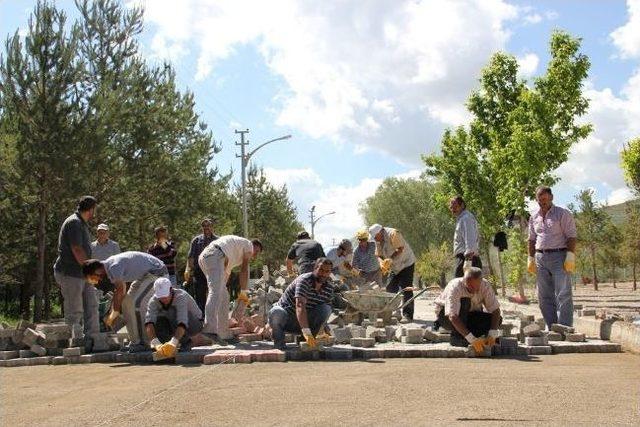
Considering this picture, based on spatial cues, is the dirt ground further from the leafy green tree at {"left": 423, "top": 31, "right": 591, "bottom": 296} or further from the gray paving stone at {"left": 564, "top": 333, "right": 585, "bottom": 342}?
the leafy green tree at {"left": 423, "top": 31, "right": 591, "bottom": 296}

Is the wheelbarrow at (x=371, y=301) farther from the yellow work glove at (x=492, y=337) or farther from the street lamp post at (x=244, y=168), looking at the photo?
the street lamp post at (x=244, y=168)

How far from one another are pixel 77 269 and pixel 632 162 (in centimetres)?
2371

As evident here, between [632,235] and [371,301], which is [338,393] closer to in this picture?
[371,301]

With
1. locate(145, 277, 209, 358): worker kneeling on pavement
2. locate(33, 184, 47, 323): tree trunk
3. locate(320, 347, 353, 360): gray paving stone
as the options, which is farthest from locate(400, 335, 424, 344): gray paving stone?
locate(33, 184, 47, 323): tree trunk

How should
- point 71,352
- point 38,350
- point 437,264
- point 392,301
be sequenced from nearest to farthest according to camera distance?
point 71,352 < point 38,350 < point 392,301 < point 437,264

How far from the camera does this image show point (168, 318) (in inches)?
352

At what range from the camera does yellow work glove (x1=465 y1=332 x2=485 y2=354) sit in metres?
8.49

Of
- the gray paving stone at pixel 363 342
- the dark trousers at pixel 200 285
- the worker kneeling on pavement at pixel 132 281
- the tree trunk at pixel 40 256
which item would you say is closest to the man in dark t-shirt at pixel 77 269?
the worker kneeling on pavement at pixel 132 281

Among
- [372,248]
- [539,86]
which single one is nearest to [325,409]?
[372,248]

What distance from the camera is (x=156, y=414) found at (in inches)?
216

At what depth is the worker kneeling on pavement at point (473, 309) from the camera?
860 centimetres

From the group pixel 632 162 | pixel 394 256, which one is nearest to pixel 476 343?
pixel 394 256

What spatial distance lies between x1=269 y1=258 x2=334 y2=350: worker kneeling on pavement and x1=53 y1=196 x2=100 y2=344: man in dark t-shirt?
7.86 feet

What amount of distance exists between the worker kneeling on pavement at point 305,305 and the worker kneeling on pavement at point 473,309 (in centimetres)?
144
